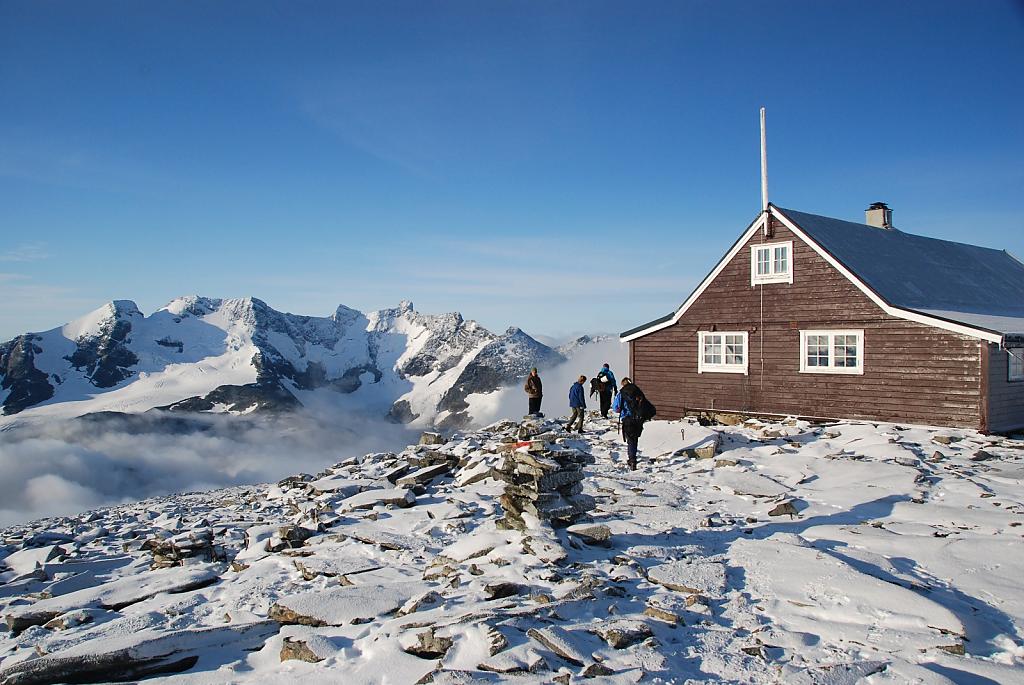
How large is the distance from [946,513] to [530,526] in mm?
7152

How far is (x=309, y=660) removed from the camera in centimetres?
587

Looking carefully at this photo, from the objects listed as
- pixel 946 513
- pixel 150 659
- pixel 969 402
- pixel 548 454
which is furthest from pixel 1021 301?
pixel 150 659

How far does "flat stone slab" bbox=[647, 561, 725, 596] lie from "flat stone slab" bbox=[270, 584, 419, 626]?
120 inches

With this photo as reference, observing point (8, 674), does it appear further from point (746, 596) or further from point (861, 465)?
point (861, 465)

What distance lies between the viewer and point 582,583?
25.0 ft

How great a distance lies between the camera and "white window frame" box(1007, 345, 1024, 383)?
1850 centimetres

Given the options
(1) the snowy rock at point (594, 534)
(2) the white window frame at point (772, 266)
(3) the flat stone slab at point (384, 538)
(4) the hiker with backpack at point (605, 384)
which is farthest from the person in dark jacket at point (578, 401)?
(1) the snowy rock at point (594, 534)

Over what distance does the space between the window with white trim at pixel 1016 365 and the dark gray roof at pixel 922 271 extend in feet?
3.89

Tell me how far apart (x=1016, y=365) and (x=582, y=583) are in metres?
17.9

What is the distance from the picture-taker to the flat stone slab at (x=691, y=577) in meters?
7.70

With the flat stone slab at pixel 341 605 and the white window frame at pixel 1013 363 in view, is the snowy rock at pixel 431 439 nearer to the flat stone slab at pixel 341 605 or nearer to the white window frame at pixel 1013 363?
the flat stone slab at pixel 341 605

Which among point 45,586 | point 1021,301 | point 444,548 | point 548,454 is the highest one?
point 1021,301

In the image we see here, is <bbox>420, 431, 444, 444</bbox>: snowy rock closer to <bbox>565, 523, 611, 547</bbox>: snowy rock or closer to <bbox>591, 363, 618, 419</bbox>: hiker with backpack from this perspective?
<bbox>591, 363, 618, 419</bbox>: hiker with backpack

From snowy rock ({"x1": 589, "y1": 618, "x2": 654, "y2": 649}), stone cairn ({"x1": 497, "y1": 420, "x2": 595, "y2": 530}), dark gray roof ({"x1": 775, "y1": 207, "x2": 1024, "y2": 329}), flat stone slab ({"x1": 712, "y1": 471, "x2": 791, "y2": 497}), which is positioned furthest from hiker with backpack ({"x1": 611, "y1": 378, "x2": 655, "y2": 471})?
snowy rock ({"x1": 589, "y1": 618, "x2": 654, "y2": 649})
